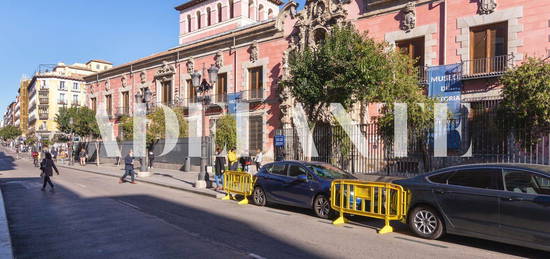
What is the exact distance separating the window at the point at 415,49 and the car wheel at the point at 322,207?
34.9 feet

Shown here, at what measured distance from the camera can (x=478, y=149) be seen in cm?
1286

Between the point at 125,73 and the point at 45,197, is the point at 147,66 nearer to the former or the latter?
the point at 125,73

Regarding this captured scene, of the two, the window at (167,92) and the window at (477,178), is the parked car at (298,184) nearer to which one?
the window at (477,178)

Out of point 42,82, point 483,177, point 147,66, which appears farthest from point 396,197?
point 42,82

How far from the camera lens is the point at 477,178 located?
23.7 ft

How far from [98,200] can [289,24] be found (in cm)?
1547

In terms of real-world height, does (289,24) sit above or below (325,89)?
above

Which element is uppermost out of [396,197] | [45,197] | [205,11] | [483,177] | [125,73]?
[205,11]

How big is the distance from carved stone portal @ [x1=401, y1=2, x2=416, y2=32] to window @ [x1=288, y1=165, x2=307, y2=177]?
10756 mm

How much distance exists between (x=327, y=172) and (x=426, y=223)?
3.59 m

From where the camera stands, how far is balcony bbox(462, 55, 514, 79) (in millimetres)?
15578

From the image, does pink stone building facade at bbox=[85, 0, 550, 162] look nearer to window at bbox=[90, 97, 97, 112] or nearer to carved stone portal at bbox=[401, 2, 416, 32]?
carved stone portal at bbox=[401, 2, 416, 32]

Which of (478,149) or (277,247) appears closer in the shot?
(277,247)

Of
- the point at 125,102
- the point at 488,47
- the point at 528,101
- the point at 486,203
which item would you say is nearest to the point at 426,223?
the point at 486,203
